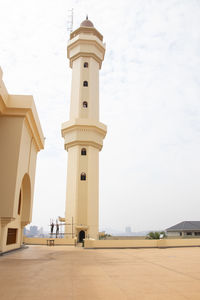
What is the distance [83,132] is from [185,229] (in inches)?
904

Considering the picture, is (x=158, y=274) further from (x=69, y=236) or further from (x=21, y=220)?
(x=69, y=236)

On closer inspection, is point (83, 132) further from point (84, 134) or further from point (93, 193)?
point (93, 193)

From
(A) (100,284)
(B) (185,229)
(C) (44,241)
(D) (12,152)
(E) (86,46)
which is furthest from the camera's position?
(B) (185,229)

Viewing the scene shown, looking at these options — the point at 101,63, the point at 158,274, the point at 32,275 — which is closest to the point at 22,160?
the point at 32,275

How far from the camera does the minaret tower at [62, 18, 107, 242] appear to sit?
85.7 feet

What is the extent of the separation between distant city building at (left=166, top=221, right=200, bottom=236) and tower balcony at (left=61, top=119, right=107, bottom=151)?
20548mm

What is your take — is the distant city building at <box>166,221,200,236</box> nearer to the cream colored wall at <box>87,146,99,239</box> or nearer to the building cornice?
the cream colored wall at <box>87,146,99,239</box>

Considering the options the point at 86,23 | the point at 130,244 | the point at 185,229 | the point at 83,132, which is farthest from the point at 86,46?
the point at 185,229

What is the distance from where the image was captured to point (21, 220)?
1839cm

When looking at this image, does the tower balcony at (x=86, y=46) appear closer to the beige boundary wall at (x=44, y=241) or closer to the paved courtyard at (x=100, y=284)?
the beige boundary wall at (x=44, y=241)

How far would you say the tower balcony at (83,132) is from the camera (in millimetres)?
28166

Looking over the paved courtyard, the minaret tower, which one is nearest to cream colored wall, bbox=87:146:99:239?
the minaret tower

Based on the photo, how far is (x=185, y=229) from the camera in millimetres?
38625

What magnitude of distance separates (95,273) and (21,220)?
1146 cm
